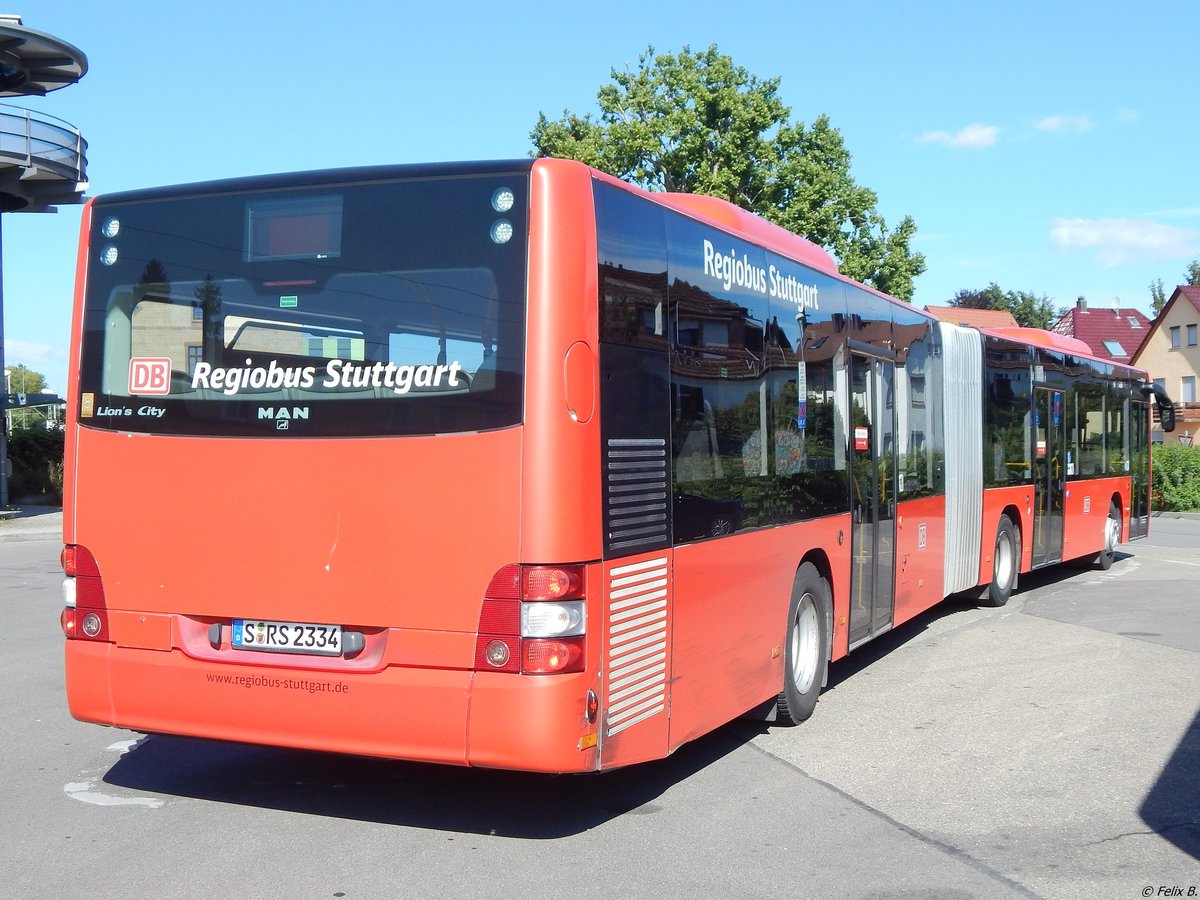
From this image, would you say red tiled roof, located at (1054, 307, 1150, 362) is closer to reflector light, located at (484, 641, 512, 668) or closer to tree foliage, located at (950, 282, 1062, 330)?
tree foliage, located at (950, 282, 1062, 330)

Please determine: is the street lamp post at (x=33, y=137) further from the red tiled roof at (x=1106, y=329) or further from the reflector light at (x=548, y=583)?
the red tiled roof at (x=1106, y=329)

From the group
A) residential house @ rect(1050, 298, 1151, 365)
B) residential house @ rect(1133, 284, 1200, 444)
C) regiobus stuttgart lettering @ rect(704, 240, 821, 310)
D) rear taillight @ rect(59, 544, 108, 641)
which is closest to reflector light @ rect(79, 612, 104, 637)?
rear taillight @ rect(59, 544, 108, 641)

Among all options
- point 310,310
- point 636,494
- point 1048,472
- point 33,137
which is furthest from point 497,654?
point 33,137

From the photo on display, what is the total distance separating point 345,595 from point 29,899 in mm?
1665

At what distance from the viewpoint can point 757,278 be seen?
24.5ft

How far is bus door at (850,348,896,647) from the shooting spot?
9391 mm

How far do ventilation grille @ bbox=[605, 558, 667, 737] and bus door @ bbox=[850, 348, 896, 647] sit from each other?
3.75m

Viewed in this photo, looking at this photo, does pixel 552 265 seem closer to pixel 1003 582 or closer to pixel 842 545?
pixel 842 545

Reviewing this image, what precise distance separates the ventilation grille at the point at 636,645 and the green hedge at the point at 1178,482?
3767cm

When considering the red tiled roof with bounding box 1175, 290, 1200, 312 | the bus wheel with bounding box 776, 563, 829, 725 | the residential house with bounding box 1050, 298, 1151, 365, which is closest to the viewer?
the bus wheel with bounding box 776, 563, 829, 725

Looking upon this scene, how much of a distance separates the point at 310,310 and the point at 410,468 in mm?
870

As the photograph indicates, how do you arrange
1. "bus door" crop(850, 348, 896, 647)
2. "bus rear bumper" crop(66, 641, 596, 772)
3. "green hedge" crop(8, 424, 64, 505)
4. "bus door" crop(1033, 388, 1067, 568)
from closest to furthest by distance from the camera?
1. "bus rear bumper" crop(66, 641, 596, 772)
2. "bus door" crop(850, 348, 896, 647)
3. "bus door" crop(1033, 388, 1067, 568)
4. "green hedge" crop(8, 424, 64, 505)

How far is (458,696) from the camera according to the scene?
521 centimetres

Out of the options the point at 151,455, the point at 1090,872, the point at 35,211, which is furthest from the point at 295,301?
the point at 35,211
